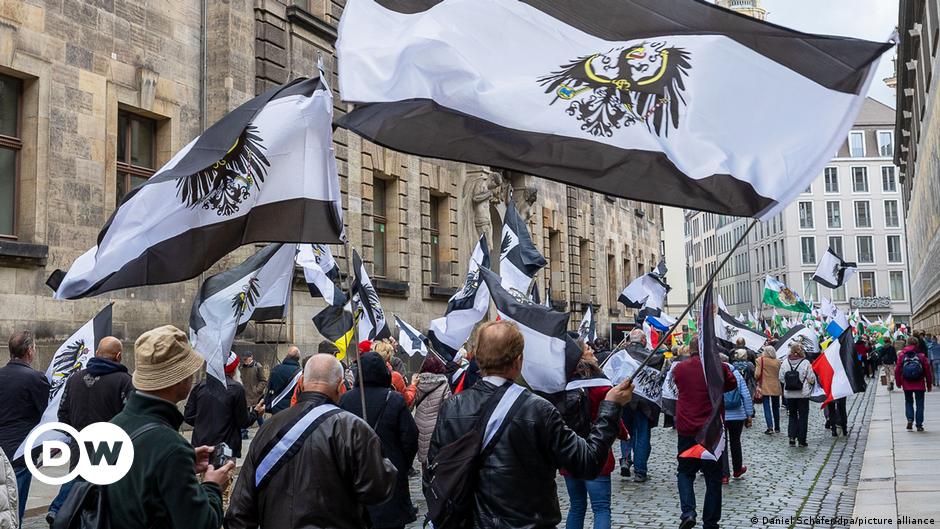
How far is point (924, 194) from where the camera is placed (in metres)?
43.9

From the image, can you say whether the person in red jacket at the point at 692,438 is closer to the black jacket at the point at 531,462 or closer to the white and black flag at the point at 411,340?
the black jacket at the point at 531,462

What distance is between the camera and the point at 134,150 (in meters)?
16.0

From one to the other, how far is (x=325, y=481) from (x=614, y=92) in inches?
89.2

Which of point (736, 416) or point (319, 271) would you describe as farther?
point (319, 271)

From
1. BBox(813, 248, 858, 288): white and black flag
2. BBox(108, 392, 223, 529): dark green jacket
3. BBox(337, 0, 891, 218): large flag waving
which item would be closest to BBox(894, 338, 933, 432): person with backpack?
BBox(813, 248, 858, 288): white and black flag

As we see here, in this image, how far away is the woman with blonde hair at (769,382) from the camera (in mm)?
16938

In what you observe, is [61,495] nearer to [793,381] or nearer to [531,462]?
[531,462]

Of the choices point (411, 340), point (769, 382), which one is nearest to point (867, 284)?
point (769, 382)

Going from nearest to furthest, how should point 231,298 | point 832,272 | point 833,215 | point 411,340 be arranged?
point 231,298
point 411,340
point 832,272
point 833,215

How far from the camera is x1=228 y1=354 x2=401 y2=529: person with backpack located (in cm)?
405

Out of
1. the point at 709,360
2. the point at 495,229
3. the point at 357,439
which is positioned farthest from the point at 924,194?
the point at 357,439

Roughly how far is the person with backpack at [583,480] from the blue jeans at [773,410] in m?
9.59

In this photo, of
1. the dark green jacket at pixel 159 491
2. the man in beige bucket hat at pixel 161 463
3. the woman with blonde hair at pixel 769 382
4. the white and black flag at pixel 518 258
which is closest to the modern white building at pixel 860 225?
the woman with blonde hair at pixel 769 382

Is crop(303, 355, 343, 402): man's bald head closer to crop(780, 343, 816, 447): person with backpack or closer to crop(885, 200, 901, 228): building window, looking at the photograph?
crop(780, 343, 816, 447): person with backpack
